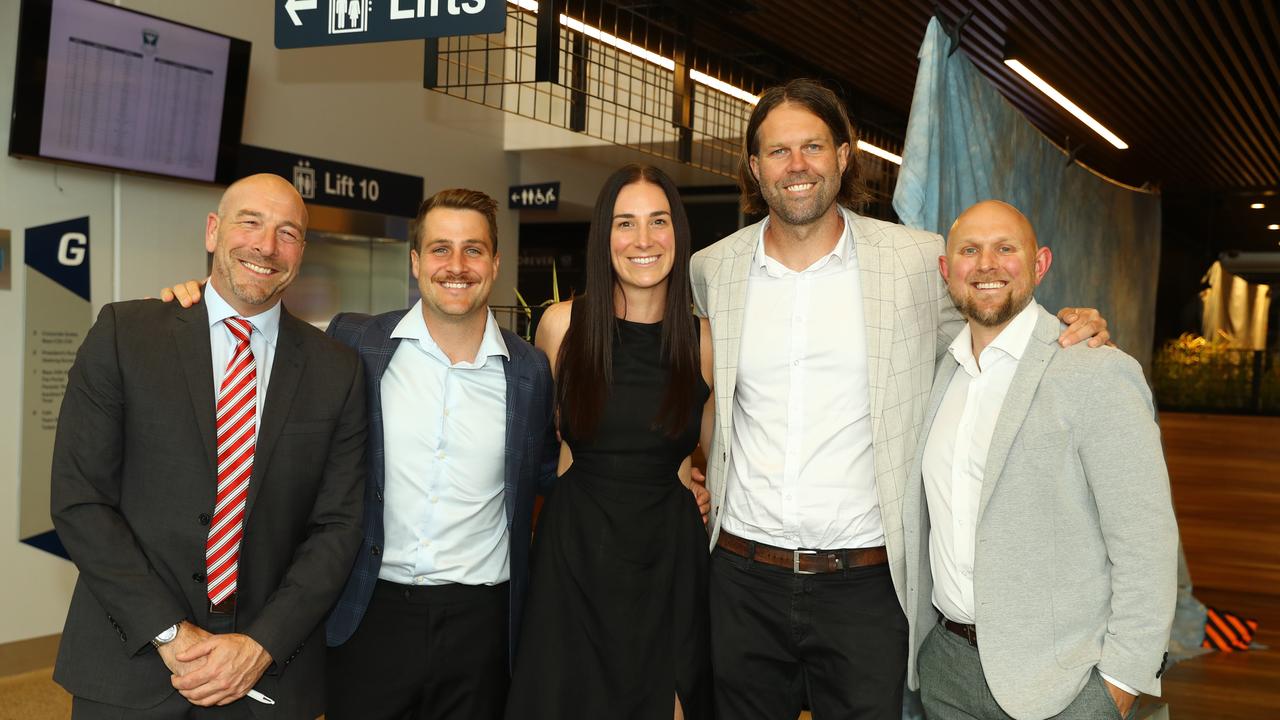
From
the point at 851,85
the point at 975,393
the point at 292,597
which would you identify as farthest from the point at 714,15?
the point at 292,597

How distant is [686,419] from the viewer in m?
2.51

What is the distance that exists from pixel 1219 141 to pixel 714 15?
3994 mm

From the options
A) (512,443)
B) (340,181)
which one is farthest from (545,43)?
(340,181)

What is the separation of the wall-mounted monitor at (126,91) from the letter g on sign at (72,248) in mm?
360

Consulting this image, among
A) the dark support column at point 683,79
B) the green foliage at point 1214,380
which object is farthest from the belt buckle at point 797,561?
the green foliage at point 1214,380

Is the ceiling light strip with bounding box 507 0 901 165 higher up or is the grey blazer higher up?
the ceiling light strip with bounding box 507 0 901 165

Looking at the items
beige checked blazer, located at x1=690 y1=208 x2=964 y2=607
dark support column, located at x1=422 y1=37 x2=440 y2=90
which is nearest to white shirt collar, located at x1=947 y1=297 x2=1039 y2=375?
beige checked blazer, located at x1=690 y1=208 x2=964 y2=607

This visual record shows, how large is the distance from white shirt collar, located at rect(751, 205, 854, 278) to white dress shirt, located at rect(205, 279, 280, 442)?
1.14m

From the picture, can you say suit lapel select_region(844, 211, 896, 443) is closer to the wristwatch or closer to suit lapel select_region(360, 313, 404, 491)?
suit lapel select_region(360, 313, 404, 491)

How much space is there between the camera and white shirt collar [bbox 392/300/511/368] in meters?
2.45

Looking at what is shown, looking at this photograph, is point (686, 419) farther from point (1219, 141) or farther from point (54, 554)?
point (1219, 141)

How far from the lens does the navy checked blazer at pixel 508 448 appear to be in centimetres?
235

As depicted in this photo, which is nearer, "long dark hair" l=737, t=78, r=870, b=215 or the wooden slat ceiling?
"long dark hair" l=737, t=78, r=870, b=215

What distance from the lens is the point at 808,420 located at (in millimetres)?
2383
